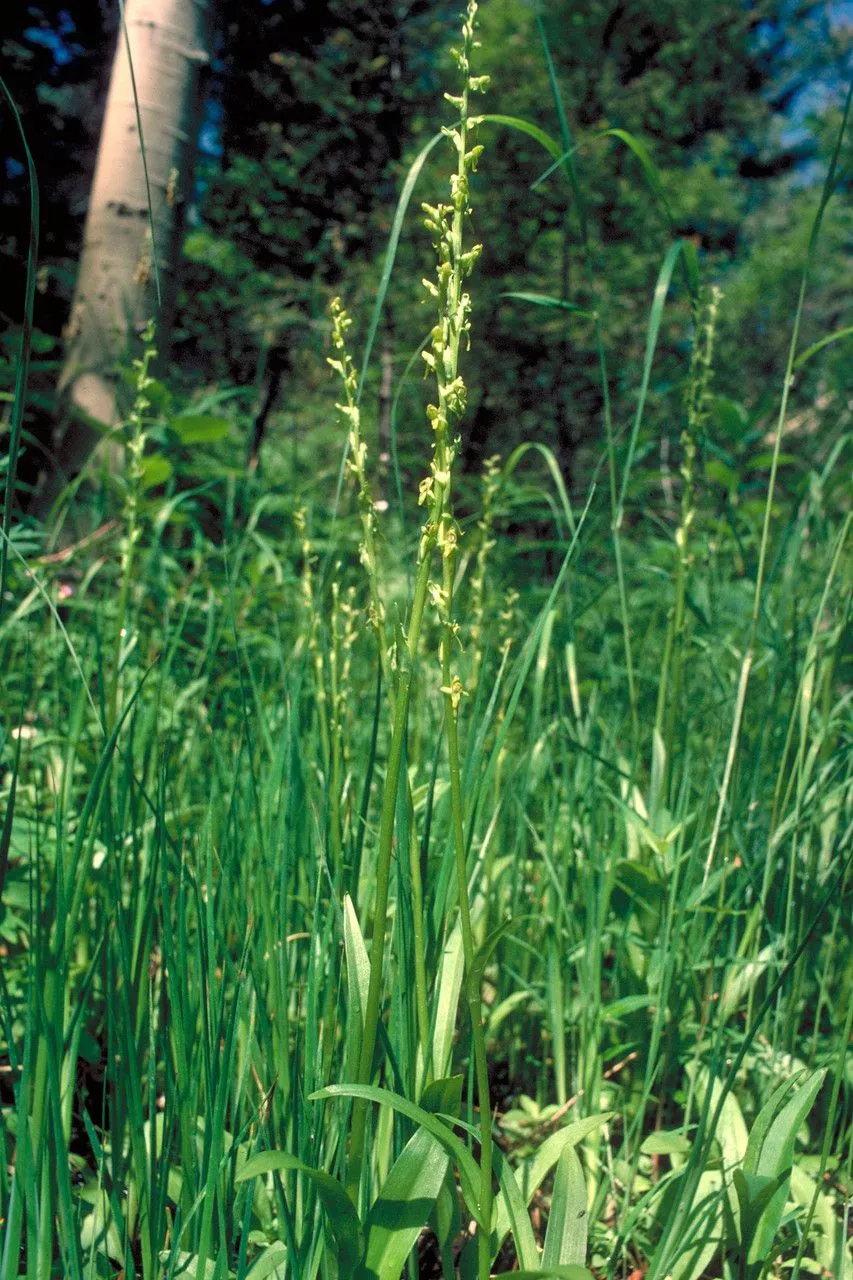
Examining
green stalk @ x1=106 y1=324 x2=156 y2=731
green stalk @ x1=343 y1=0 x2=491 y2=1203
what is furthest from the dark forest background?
green stalk @ x1=343 y1=0 x2=491 y2=1203

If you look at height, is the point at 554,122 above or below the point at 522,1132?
above

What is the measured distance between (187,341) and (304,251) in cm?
120

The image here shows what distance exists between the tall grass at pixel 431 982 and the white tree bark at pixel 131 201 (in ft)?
4.53

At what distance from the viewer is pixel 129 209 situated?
271 centimetres

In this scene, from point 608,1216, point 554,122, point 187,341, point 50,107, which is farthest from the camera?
point 554,122

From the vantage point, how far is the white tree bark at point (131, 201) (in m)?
2.62

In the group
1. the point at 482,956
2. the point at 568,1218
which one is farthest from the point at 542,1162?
Result: the point at 482,956

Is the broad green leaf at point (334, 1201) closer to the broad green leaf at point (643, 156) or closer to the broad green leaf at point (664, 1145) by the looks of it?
the broad green leaf at point (664, 1145)

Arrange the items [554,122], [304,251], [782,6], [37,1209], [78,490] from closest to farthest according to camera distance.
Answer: [37,1209] → [78,490] → [304,251] → [554,122] → [782,6]

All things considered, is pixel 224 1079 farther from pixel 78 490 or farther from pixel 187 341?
pixel 187 341

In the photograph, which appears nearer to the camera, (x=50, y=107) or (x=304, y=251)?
(x=50, y=107)

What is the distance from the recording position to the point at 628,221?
7.07 m

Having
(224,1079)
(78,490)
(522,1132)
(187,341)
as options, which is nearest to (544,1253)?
(224,1079)

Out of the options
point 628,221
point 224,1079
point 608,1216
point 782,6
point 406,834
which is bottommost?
point 608,1216
